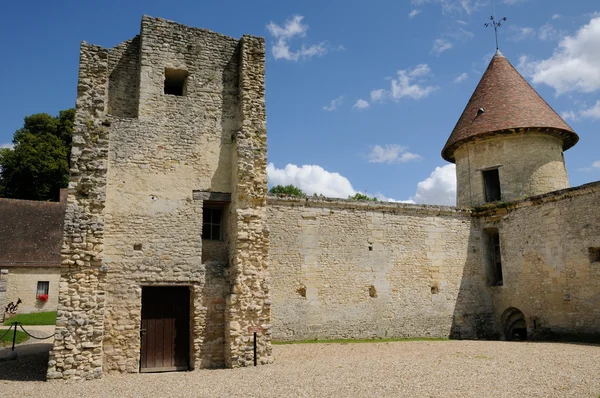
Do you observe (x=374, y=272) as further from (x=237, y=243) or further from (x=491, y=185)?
(x=491, y=185)

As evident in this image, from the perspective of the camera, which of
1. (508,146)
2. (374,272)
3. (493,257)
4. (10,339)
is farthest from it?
(508,146)

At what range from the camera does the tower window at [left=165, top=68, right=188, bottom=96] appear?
11305mm

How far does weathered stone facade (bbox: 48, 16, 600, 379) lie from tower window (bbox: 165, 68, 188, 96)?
50mm

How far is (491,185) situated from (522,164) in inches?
55.7

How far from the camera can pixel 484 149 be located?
17656mm

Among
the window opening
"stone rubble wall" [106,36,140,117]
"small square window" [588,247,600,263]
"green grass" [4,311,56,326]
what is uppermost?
"stone rubble wall" [106,36,140,117]

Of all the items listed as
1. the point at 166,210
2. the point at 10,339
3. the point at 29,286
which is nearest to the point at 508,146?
the point at 166,210

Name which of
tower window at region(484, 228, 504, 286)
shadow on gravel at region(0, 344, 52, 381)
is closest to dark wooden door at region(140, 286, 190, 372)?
shadow on gravel at region(0, 344, 52, 381)

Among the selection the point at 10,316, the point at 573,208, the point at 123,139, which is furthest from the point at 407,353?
the point at 10,316

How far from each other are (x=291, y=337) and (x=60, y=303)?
6239mm

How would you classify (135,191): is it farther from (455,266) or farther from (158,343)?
(455,266)

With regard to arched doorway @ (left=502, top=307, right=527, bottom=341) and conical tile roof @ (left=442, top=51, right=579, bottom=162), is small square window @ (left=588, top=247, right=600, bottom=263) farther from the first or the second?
conical tile roof @ (left=442, top=51, right=579, bottom=162)

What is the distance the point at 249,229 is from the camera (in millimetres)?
10633

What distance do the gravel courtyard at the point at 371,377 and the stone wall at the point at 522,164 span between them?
6863 mm
